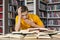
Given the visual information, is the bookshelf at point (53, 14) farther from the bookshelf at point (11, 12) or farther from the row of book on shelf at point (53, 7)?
the bookshelf at point (11, 12)

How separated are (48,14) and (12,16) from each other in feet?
5.30

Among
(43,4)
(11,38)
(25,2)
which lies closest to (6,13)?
(25,2)

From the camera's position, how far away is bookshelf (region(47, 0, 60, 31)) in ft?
19.3

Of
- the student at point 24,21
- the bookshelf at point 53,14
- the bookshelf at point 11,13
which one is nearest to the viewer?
the student at point 24,21

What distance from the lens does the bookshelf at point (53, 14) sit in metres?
5.89

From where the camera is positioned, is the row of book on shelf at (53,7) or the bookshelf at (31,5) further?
the row of book on shelf at (53,7)

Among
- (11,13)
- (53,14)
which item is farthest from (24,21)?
(53,14)

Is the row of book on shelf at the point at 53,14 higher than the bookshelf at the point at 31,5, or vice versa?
the bookshelf at the point at 31,5

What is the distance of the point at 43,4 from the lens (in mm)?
5797

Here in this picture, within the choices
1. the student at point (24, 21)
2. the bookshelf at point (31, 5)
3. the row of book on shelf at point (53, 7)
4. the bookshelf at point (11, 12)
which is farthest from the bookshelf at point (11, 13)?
the student at point (24, 21)

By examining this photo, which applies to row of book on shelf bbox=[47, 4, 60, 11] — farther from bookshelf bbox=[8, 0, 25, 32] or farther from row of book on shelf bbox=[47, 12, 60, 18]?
bookshelf bbox=[8, 0, 25, 32]

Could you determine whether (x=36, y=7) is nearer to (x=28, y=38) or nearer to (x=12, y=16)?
(x=12, y=16)

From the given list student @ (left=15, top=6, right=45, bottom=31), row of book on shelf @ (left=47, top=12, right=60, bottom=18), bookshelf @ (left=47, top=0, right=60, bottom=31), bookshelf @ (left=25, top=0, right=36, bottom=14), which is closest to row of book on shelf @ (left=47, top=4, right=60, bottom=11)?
bookshelf @ (left=47, top=0, right=60, bottom=31)

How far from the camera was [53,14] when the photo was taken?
5.98 metres
